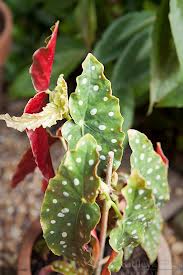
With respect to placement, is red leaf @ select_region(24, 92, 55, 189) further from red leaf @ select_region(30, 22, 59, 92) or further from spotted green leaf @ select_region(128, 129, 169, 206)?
spotted green leaf @ select_region(128, 129, 169, 206)

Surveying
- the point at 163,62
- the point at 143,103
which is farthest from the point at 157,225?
the point at 143,103

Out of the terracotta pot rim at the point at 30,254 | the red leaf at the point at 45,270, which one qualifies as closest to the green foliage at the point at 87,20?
the terracotta pot rim at the point at 30,254

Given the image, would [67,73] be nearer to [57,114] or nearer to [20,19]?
[20,19]

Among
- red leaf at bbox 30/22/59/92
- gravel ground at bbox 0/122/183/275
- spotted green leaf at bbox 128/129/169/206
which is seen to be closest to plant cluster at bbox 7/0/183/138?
gravel ground at bbox 0/122/183/275

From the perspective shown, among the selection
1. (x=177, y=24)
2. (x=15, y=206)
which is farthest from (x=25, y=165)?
(x=15, y=206)

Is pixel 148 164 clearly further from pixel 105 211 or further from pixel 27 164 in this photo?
pixel 27 164

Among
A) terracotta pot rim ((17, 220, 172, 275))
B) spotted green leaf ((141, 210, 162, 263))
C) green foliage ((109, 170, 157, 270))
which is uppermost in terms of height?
green foliage ((109, 170, 157, 270))

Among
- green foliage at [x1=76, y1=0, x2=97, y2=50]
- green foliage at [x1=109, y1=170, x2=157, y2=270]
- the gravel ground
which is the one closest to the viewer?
green foliage at [x1=109, y1=170, x2=157, y2=270]
